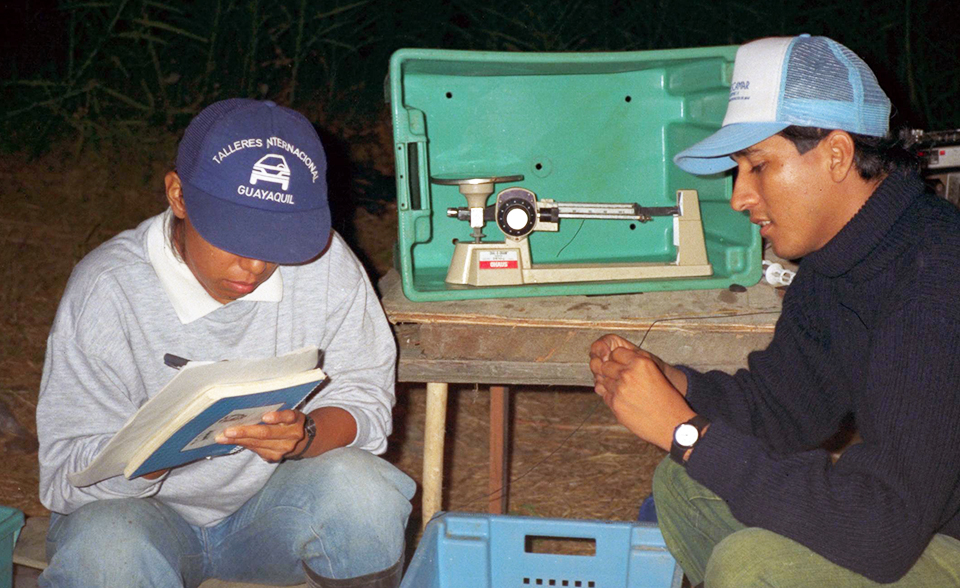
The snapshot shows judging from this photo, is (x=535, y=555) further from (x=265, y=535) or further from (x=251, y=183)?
(x=251, y=183)

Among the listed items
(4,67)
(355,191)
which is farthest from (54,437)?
(4,67)

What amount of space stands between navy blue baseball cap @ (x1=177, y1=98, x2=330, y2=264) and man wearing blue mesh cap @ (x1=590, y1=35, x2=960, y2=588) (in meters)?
0.59

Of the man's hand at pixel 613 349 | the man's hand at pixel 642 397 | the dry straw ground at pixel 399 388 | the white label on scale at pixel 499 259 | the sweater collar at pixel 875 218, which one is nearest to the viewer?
the sweater collar at pixel 875 218

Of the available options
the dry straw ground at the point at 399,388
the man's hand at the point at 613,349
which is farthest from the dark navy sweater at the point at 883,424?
the dry straw ground at the point at 399,388

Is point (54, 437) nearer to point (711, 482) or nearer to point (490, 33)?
point (711, 482)

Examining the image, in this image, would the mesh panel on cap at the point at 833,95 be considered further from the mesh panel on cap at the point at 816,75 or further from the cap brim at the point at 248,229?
the cap brim at the point at 248,229

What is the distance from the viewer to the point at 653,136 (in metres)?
2.30

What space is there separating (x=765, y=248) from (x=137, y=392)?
1.57m

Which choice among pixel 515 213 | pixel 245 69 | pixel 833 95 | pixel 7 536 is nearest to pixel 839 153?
pixel 833 95

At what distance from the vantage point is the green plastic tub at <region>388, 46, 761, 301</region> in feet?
6.80

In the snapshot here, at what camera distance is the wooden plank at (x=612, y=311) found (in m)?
1.88

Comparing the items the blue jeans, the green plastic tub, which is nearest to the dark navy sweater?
the blue jeans

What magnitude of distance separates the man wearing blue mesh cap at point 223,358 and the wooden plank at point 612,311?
260 mm

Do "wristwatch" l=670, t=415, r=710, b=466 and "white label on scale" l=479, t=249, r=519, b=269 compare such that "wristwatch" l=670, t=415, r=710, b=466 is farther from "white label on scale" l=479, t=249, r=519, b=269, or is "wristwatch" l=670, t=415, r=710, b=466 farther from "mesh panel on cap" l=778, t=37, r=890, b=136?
"white label on scale" l=479, t=249, r=519, b=269
